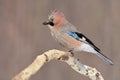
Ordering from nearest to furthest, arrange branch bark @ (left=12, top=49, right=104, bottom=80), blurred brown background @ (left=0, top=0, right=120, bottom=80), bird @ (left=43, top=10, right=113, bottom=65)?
1. branch bark @ (left=12, top=49, right=104, bottom=80)
2. bird @ (left=43, top=10, right=113, bottom=65)
3. blurred brown background @ (left=0, top=0, right=120, bottom=80)

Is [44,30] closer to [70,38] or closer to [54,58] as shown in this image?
Answer: [70,38]

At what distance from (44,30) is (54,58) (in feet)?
5.24

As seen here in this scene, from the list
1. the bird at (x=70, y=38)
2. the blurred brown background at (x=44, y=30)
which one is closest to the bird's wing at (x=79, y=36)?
the bird at (x=70, y=38)

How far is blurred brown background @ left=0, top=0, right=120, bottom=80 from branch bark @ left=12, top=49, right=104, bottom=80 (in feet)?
4.67

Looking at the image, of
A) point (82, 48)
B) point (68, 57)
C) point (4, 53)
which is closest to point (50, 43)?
point (4, 53)

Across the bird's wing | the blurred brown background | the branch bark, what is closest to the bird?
the bird's wing

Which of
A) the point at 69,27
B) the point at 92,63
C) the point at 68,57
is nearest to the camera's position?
the point at 68,57

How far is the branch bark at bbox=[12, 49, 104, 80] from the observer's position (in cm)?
88

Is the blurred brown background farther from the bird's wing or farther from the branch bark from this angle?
the branch bark

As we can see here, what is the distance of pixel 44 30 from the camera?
259cm

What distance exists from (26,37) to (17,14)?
5.1 inches

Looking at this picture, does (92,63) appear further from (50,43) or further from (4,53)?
(4,53)

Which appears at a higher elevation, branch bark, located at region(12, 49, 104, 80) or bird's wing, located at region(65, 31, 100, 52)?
bird's wing, located at region(65, 31, 100, 52)

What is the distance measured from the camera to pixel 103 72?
2.73 m
